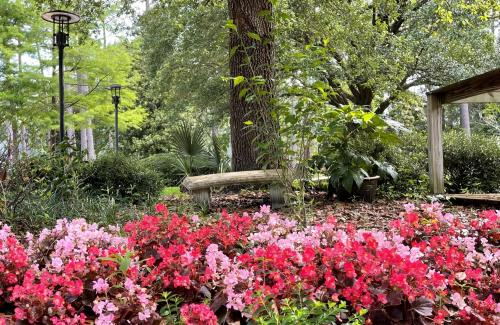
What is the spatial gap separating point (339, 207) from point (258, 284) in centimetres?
353

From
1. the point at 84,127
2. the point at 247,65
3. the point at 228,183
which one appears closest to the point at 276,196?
the point at 228,183

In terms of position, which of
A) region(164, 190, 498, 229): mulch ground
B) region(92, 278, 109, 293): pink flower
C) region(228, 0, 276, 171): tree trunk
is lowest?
region(164, 190, 498, 229): mulch ground

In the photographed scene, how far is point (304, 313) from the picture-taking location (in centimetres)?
131

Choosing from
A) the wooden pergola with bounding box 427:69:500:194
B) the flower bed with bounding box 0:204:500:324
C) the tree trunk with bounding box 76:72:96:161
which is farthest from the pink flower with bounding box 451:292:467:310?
the tree trunk with bounding box 76:72:96:161

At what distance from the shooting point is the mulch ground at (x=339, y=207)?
4252 mm

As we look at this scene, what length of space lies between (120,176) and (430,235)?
436 cm

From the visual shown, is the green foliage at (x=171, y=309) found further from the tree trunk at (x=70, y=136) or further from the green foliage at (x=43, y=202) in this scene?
the tree trunk at (x=70, y=136)

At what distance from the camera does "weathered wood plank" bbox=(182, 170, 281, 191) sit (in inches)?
191

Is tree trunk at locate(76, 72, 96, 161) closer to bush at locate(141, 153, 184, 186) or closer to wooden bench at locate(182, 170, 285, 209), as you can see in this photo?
bush at locate(141, 153, 184, 186)

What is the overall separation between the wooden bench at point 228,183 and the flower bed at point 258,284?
2878mm

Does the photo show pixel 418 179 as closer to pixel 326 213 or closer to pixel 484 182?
pixel 484 182

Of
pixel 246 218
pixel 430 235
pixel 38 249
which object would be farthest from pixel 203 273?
pixel 430 235

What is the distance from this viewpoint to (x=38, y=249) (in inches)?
78.3

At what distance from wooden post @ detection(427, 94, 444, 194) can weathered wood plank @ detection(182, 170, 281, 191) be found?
7.62 ft
